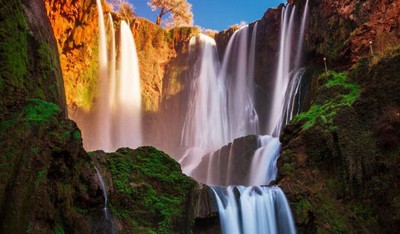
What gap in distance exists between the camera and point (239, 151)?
1664cm

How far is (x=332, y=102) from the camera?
12.4 meters

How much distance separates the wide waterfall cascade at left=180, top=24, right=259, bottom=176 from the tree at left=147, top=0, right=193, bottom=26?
8.69 metres

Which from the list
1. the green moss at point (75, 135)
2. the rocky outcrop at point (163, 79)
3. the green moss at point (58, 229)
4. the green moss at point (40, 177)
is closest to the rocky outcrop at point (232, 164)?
the rocky outcrop at point (163, 79)

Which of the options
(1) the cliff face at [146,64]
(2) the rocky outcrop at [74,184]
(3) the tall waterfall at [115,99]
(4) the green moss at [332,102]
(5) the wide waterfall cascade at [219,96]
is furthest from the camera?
(5) the wide waterfall cascade at [219,96]

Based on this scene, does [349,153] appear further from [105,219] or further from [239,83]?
[239,83]

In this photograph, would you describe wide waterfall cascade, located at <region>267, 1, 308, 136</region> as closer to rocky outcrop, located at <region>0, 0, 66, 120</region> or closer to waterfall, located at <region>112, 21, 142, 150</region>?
waterfall, located at <region>112, 21, 142, 150</region>

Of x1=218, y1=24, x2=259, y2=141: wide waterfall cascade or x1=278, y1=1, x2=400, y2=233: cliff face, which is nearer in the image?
x1=278, y1=1, x2=400, y2=233: cliff face

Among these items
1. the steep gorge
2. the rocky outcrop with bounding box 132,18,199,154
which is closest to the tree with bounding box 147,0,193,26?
the rocky outcrop with bounding box 132,18,199,154

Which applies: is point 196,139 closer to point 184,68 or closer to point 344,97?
point 184,68

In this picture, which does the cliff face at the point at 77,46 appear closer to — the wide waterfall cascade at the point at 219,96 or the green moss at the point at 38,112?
the wide waterfall cascade at the point at 219,96

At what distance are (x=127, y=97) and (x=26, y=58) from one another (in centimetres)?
1651

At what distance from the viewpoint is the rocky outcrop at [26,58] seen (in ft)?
25.4

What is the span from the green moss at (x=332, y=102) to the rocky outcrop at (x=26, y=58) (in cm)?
734

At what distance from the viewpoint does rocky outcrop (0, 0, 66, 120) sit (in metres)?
7.74
